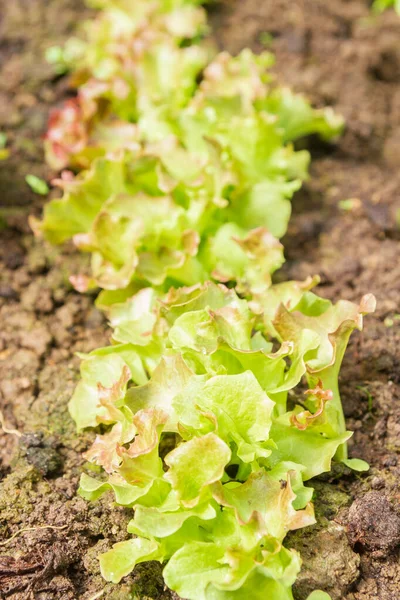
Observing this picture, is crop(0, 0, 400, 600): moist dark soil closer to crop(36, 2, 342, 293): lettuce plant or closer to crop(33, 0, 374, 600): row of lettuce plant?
crop(33, 0, 374, 600): row of lettuce plant

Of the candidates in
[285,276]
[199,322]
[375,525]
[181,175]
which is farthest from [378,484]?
[181,175]

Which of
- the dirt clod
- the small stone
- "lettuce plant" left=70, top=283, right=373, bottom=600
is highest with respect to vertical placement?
"lettuce plant" left=70, top=283, right=373, bottom=600

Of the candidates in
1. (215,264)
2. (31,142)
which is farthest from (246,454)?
(31,142)

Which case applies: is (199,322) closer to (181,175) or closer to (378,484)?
(378,484)

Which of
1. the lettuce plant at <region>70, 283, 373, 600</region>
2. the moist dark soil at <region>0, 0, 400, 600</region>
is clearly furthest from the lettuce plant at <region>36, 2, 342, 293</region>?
the lettuce plant at <region>70, 283, 373, 600</region>

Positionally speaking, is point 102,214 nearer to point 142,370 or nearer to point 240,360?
point 142,370

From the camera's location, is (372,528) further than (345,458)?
No
